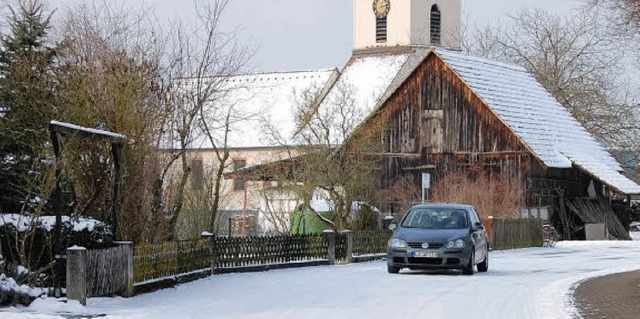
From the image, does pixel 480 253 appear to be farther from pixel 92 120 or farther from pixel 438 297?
pixel 92 120

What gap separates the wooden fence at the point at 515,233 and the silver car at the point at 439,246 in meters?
12.5

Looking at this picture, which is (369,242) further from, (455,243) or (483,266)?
(455,243)

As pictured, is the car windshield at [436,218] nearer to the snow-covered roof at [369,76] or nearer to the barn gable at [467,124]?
the barn gable at [467,124]

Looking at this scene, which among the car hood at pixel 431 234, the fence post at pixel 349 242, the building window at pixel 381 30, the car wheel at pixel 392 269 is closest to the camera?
the car hood at pixel 431 234

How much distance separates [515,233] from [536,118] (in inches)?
564

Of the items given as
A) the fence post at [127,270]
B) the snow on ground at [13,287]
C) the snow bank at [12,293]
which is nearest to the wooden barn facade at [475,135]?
the fence post at [127,270]

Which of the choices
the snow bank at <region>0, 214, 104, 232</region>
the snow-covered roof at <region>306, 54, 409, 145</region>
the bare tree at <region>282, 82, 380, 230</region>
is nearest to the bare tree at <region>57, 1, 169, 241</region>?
the snow bank at <region>0, 214, 104, 232</region>

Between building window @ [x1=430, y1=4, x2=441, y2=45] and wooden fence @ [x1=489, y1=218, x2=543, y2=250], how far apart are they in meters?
25.9

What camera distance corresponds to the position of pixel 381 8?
2707 inches

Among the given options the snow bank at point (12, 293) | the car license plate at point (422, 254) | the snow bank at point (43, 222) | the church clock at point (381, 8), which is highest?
the church clock at point (381, 8)

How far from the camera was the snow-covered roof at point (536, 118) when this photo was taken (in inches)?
2074

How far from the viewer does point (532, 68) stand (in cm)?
7181

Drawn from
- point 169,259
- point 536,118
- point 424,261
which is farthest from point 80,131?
point 536,118

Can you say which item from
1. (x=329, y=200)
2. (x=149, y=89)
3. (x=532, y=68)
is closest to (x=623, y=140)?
(x=532, y=68)
